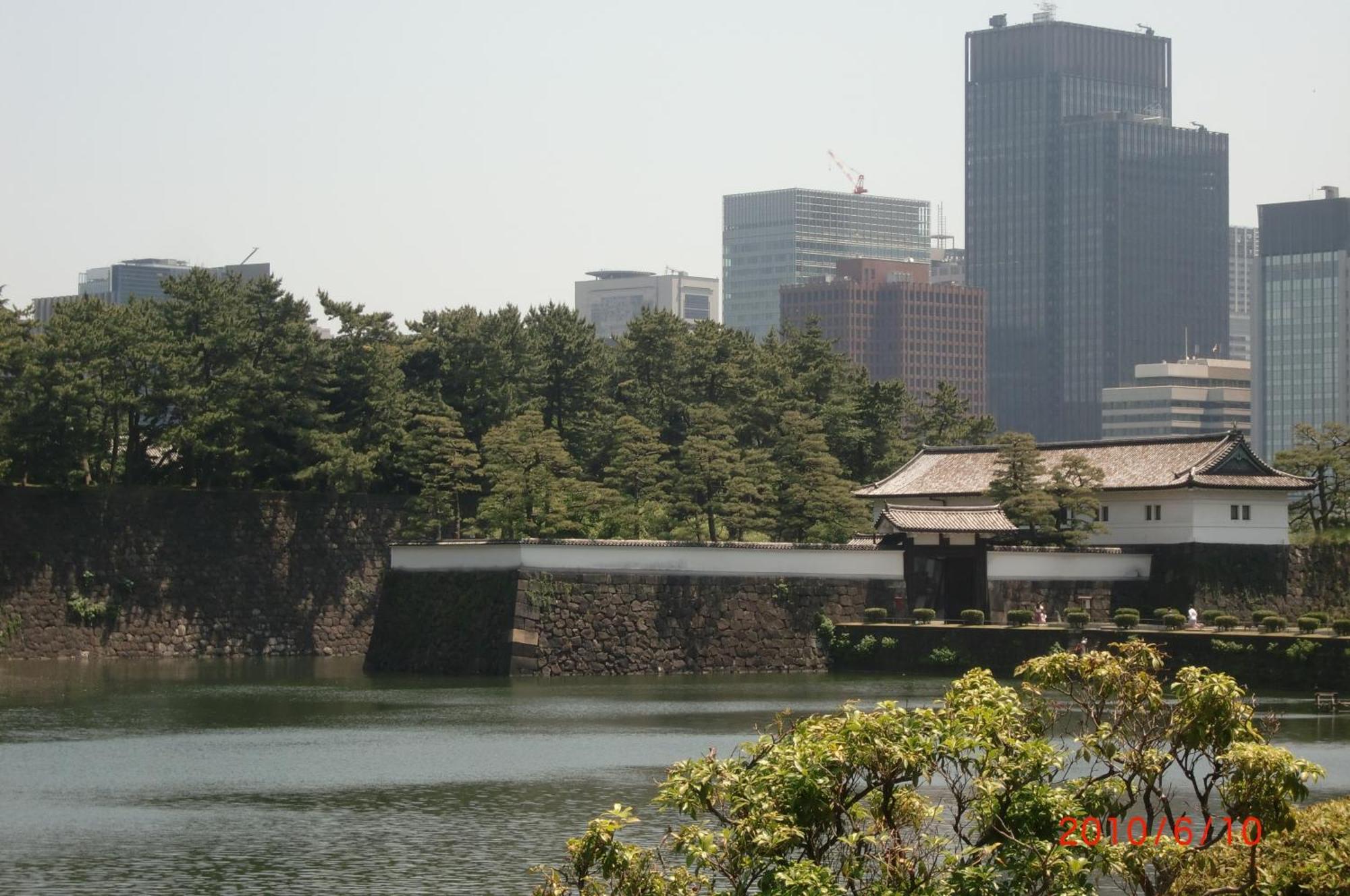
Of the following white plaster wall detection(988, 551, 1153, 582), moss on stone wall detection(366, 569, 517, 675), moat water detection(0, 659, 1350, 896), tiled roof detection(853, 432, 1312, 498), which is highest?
tiled roof detection(853, 432, 1312, 498)

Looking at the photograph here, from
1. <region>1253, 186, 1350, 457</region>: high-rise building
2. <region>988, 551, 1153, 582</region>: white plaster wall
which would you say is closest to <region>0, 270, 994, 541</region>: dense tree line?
<region>988, 551, 1153, 582</region>: white plaster wall

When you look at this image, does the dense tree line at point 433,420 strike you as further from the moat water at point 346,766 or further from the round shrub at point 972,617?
the moat water at point 346,766

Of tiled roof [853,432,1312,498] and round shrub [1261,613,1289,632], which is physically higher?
tiled roof [853,432,1312,498]

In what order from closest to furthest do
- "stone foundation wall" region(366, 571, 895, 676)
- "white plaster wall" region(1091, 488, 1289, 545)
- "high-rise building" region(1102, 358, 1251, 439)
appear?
"stone foundation wall" region(366, 571, 895, 676) < "white plaster wall" region(1091, 488, 1289, 545) < "high-rise building" region(1102, 358, 1251, 439)

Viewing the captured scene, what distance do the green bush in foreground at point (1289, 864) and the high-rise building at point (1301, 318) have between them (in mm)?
174616

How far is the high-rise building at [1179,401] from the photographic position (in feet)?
625

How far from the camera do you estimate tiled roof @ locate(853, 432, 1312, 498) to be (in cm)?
5559

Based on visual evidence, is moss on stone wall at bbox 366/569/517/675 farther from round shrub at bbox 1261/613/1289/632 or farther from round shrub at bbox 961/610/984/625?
round shrub at bbox 1261/613/1289/632

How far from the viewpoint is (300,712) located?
1593 inches

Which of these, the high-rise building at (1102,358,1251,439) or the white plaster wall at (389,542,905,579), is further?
the high-rise building at (1102,358,1251,439)

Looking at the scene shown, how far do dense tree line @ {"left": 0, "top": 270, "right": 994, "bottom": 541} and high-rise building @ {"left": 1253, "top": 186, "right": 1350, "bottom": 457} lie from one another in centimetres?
12767

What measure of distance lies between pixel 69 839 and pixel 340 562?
34.4m

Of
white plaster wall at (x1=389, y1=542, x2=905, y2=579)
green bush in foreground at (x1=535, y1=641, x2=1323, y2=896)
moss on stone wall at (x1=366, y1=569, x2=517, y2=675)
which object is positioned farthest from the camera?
white plaster wall at (x1=389, y1=542, x2=905, y2=579)

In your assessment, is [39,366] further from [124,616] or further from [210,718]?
[210,718]
